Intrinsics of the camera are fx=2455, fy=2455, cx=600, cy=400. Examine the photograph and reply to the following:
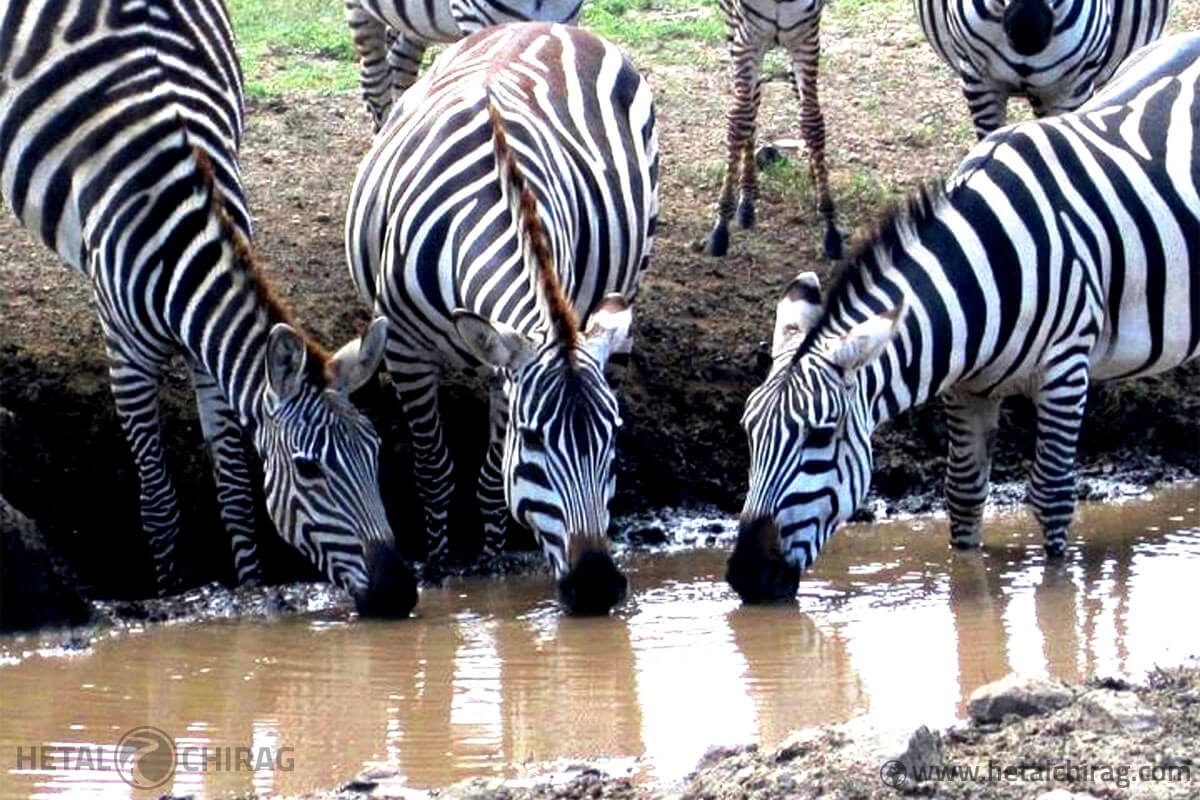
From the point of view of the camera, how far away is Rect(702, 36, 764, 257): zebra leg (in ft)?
39.2

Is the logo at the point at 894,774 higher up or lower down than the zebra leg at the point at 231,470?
lower down

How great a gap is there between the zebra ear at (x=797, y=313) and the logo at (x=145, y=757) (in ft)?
9.03

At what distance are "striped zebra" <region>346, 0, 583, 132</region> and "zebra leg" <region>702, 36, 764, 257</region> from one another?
91 centimetres

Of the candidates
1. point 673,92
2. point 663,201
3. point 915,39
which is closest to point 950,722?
point 663,201

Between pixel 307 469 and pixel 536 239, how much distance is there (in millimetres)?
1123

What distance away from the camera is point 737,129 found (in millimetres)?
12414

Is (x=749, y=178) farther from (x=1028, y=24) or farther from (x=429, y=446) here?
(x=429, y=446)

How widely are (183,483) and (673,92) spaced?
5.69m

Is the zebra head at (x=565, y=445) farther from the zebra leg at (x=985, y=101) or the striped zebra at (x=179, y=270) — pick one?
the zebra leg at (x=985, y=101)

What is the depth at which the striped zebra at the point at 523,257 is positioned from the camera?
26.8 feet

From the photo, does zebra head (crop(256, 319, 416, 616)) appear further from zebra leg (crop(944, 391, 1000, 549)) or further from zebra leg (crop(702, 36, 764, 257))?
zebra leg (crop(702, 36, 764, 257))

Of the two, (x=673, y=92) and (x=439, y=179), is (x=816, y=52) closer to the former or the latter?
(x=673, y=92)

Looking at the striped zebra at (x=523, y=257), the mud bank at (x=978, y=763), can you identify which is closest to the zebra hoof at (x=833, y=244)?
the striped zebra at (x=523, y=257)

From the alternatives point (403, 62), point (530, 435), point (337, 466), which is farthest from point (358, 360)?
point (403, 62)
